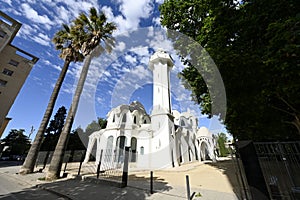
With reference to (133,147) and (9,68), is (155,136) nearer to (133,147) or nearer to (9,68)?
(133,147)

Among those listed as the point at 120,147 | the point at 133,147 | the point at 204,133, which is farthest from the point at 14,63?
the point at 204,133

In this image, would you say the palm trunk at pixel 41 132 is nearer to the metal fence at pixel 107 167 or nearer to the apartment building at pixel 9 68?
the metal fence at pixel 107 167

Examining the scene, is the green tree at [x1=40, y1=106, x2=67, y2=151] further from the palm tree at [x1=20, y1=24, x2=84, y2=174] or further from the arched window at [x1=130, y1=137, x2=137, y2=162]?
the palm tree at [x1=20, y1=24, x2=84, y2=174]

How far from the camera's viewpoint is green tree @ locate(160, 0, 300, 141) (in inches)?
159

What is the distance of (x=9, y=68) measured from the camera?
22.5 metres

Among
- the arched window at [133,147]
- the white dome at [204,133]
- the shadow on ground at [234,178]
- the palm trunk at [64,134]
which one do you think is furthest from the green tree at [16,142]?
the shadow on ground at [234,178]

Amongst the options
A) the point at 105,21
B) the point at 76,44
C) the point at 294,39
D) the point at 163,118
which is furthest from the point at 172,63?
the point at 294,39

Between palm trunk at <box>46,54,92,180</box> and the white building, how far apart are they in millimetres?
4678

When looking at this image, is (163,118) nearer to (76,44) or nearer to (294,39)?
(76,44)

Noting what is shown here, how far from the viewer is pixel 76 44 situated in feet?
42.1

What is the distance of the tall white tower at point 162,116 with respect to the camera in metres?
16.2

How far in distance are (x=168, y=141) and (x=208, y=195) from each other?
1072 cm

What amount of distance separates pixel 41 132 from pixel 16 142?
3570cm

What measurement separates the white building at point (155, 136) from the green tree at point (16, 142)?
85.0 ft
